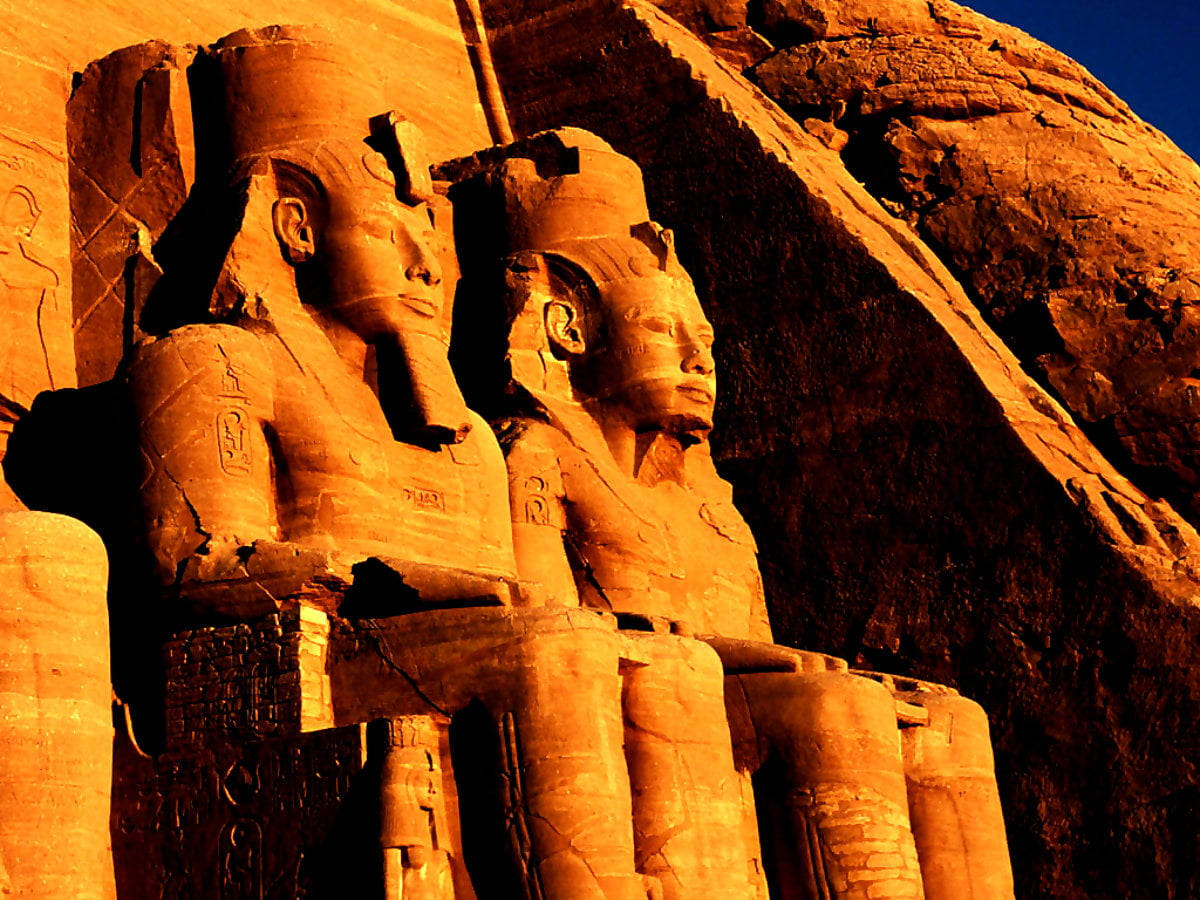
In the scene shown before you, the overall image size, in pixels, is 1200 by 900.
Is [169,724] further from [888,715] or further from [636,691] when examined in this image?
[888,715]

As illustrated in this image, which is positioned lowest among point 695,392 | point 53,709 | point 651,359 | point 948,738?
point 53,709

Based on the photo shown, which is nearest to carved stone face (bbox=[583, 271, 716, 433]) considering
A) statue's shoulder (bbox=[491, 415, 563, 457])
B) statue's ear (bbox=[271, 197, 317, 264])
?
statue's shoulder (bbox=[491, 415, 563, 457])

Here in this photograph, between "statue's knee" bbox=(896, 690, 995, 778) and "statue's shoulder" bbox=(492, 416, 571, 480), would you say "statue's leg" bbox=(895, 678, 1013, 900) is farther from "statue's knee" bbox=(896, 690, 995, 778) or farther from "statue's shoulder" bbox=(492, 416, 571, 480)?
"statue's shoulder" bbox=(492, 416, 571, 480)

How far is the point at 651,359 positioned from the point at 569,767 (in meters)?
2.80

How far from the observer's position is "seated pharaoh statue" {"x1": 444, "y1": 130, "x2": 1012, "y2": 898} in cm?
764

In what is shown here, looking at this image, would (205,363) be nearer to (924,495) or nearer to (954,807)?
(954,807)

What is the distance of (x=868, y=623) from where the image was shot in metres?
10.1

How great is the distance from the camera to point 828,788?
7867 millimetres

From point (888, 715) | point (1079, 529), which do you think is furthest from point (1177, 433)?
point (888, 715)

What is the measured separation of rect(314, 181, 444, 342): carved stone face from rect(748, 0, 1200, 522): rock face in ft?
11.5

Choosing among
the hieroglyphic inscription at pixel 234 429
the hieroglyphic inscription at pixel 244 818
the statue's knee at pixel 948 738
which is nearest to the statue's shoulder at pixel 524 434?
the hieroglyphic inscription at pixel 234 429

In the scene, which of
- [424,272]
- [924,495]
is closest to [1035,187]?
[924,495]

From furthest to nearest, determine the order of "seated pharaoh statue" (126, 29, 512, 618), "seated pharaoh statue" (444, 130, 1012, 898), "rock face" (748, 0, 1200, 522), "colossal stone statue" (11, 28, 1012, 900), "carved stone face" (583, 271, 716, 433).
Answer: "rock face" (748, 0, 1200, 522), "carved stone face" (583, 271, 716, 433), "seated pharaoh statue" (444, 130, 1012, 898), "seated pharaoh statue" (126, 29, 512, 618), "colossal stone statue" (11, 28, 1012, 900)

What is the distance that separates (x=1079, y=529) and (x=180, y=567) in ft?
13.6
